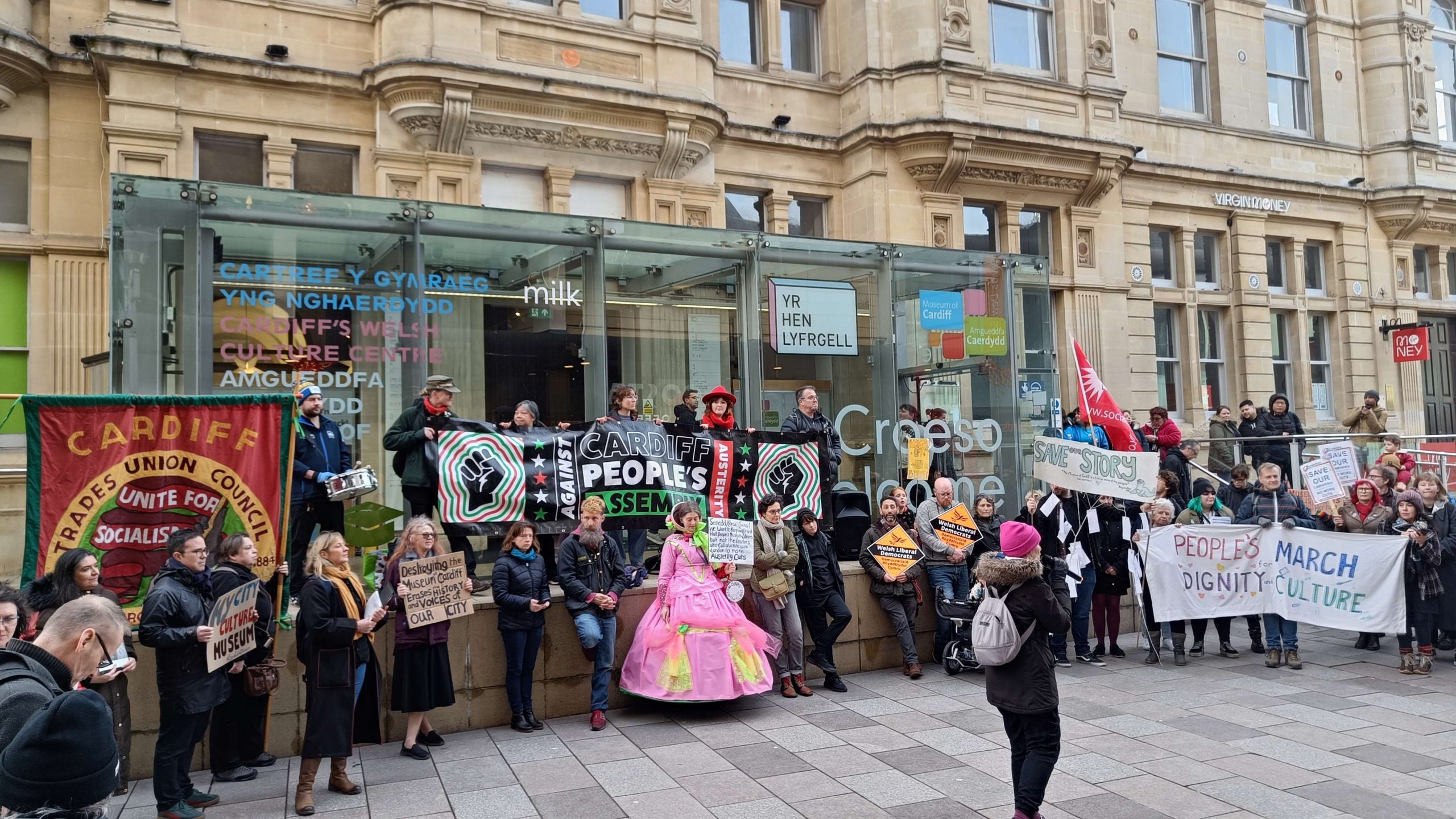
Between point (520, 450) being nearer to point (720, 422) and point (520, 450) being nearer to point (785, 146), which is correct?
point (720, 422)

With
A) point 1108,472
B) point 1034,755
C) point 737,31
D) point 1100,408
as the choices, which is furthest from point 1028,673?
point 737,31

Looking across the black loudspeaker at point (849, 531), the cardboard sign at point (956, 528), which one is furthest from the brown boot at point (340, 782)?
the black loudspeaker at point (849, 531)

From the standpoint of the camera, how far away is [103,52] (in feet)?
43.3

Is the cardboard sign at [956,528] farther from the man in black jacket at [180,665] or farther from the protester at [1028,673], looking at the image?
the man in black jacket at [180,665]

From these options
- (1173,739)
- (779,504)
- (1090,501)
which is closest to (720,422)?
(779,504)

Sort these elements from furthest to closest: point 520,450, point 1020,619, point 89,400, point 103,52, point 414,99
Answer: point 414,99, point 103,52, point 520,450, point 89,400, point 1020,619

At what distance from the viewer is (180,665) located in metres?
6.33

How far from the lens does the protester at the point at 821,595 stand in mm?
9727

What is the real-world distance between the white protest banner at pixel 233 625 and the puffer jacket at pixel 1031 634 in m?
4.70

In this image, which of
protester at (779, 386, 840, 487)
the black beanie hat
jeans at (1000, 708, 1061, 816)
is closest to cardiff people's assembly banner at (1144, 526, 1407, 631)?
protester at (779, 386, 840, 487)

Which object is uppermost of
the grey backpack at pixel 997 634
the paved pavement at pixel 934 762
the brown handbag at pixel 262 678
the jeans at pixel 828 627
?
the grey backpack at pixel 997 634

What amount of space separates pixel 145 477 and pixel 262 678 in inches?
76.5

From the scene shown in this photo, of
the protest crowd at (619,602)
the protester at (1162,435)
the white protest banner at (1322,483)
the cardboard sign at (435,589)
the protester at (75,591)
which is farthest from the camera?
the protester at (1162,435)

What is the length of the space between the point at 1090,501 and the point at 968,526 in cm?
178
